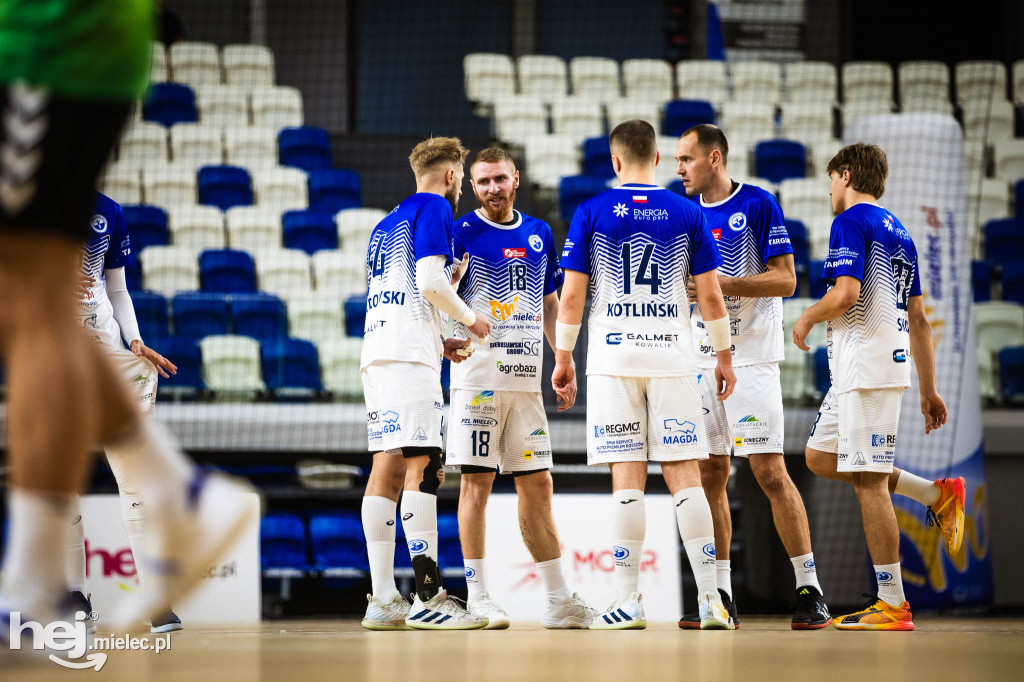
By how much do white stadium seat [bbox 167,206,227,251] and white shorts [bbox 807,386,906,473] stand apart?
225 inches

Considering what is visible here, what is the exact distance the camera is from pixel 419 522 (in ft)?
14.1

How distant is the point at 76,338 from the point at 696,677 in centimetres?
143

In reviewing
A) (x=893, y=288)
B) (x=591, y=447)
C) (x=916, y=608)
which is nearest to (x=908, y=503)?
(x=916, y=608)

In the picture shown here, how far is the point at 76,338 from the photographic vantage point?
5.52ft

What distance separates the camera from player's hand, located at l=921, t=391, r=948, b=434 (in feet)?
15.3

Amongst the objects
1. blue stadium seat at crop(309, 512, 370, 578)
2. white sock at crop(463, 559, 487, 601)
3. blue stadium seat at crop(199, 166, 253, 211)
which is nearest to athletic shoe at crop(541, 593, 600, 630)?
white sock at crop(463, 559, 487, 601)

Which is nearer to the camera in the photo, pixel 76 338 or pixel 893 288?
pixel 76 338

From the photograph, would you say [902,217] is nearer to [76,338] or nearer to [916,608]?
[916,608]

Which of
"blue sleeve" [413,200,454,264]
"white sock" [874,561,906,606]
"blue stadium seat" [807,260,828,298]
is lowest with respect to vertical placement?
"white sock" [874,561,906,606]

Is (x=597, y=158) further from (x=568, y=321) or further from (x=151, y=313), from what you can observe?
(x=568, y=321)

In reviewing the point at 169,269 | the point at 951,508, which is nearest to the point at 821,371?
the point at 951,508

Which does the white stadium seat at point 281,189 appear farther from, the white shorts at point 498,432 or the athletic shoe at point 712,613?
the athletic shoe at point 712,613

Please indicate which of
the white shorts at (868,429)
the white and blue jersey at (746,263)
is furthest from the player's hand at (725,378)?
the white shorts at (868,429)

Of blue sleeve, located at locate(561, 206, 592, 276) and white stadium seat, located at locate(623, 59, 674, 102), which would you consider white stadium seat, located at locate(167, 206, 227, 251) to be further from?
blue sleeve, located at locate(561, 206, 592, 276)
